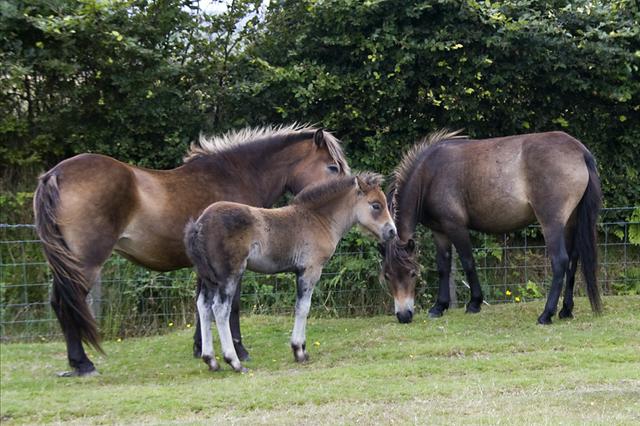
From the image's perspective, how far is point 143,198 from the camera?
23.9ft

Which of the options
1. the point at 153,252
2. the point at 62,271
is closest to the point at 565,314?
the point at 153,252

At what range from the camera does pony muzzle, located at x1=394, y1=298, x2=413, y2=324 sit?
8.98 meters

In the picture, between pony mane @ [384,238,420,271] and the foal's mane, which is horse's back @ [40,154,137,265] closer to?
the foal's mane

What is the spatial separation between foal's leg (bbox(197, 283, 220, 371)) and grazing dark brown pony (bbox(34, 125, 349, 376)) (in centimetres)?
67

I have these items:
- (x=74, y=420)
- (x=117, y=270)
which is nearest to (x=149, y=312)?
(x=117, y=270)

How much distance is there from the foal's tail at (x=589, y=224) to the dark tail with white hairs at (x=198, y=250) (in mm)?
4332

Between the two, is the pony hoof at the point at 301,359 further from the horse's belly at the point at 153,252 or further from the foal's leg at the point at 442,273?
the foal's leg at the point at 442,273

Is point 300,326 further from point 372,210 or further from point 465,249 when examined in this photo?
point 465,249

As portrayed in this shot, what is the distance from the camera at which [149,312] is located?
10.5 metres

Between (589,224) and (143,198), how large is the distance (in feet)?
16.0

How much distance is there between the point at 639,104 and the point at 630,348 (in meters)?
5.20

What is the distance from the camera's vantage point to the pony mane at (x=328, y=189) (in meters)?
7.47

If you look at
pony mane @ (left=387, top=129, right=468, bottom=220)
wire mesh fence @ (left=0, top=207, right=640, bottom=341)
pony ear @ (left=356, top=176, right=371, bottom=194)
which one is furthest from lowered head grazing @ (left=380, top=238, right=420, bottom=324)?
pony ear @ (left=356, top=176, right=371, bottom=194)

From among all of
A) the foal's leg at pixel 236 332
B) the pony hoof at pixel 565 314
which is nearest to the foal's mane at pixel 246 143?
the foal's leg at pixel 236 332
